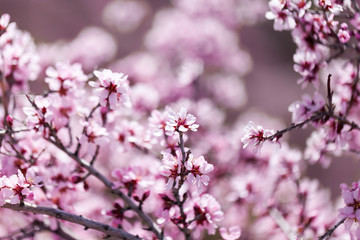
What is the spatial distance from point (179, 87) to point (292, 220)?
187cm

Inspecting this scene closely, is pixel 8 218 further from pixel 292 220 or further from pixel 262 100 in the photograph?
pixel 262 100

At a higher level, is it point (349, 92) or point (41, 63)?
A: point (41, 63)

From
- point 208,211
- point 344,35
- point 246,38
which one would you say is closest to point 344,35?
point 344,35

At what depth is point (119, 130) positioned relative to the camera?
7.72ft

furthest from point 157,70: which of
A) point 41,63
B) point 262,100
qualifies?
point 262,100

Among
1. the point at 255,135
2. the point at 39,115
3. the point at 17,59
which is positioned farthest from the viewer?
the point at 17,59

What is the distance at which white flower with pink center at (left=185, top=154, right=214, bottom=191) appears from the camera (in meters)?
1.74

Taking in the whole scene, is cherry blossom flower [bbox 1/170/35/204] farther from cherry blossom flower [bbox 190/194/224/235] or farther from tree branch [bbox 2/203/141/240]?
cherry blossom flower [bbox 190/194/224/235]

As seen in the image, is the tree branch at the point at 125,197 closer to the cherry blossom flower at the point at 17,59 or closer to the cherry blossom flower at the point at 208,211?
the cherry blossom flower at the point at 208,211

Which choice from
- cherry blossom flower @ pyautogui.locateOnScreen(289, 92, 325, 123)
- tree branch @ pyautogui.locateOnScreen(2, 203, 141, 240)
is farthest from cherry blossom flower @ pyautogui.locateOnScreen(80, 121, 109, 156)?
cherry blossom flower @ pyautogui.locateOnScreen(289, 92, 325, 123)

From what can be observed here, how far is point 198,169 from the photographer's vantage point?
69.2 inches

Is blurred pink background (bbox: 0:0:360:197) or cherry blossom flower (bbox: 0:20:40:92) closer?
cherry blossom flower (bbox: 0:20:40:92)

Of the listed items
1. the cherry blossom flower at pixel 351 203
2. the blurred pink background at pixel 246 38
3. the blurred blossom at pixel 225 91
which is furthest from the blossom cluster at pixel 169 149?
the blurred pink background at pixel 246 38

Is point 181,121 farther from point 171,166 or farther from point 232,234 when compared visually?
point 232,234
